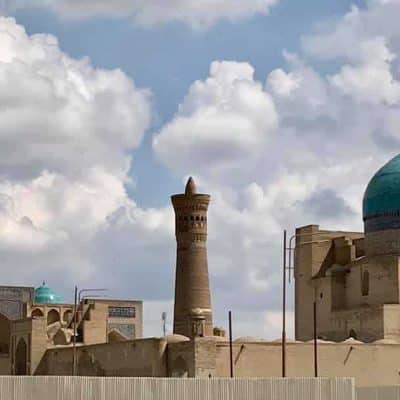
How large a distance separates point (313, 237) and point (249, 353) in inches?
461

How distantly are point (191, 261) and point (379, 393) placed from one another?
24.3 meters

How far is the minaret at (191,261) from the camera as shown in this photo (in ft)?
184

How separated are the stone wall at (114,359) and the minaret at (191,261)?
572 cm

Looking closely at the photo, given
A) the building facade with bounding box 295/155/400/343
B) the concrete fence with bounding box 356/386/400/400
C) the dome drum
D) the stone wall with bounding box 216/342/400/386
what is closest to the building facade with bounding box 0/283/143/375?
the building facade with bounding box 295/155/400/343

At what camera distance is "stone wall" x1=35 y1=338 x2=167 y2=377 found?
45250 mm

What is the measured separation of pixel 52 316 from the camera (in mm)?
66188

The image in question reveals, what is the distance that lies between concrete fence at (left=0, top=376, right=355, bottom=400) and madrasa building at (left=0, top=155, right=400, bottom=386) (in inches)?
614

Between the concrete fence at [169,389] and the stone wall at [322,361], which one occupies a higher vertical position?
the stone wall at [322,361]

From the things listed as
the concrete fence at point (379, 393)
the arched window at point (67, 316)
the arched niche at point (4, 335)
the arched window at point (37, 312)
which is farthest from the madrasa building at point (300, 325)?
the concrete fence at point (379, 393)

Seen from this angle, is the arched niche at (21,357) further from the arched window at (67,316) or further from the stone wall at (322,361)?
the stone wall at (322,361)

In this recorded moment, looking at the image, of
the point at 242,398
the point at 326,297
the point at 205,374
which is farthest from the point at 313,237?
the point at 242,398

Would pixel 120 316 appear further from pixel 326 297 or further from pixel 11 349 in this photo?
pixel 326 297

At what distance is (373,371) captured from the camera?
155 feet

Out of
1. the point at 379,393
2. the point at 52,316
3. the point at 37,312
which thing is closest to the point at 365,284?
the point at 379,393
